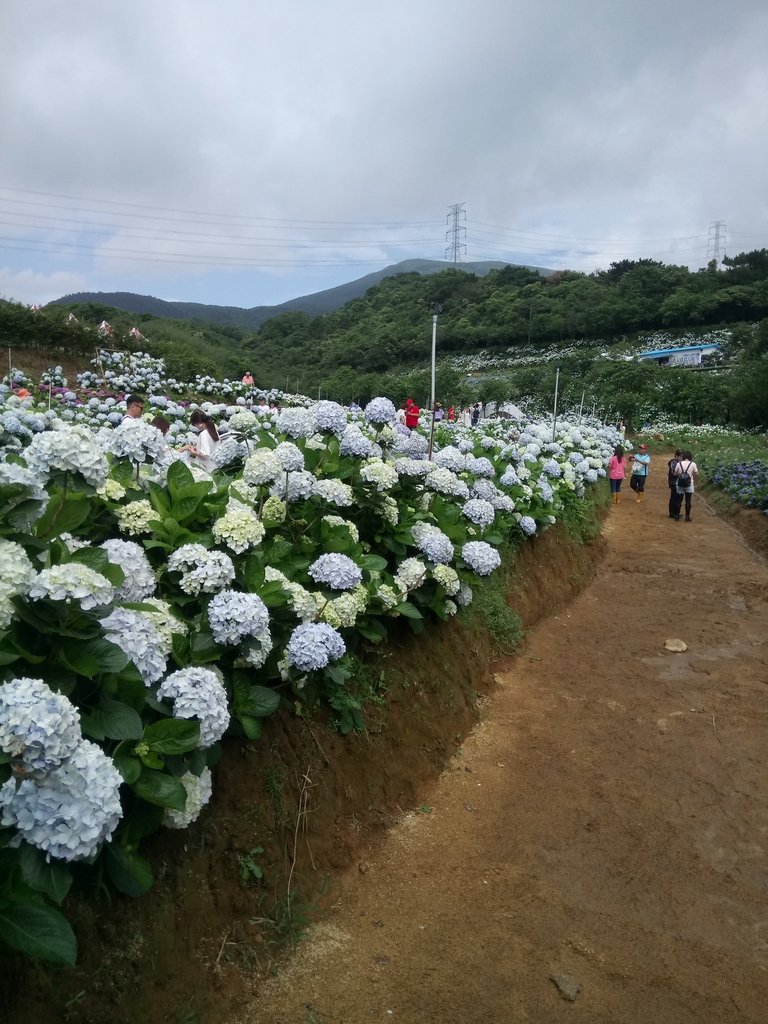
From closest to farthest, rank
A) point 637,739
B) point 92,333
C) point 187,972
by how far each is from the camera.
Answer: point 187,972, point 637,739, point 92,333

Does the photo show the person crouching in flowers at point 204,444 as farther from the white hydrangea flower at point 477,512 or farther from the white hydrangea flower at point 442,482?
the white hydrangea flower at point 477,512

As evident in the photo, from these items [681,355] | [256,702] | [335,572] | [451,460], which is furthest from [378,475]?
[681,355]

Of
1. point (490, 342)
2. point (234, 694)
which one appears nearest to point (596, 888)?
point (234, 694)

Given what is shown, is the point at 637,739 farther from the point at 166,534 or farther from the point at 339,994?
the point at 166,534

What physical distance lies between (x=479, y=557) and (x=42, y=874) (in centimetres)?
360

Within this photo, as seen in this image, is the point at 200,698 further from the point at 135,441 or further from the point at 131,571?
A: the point at 135,441

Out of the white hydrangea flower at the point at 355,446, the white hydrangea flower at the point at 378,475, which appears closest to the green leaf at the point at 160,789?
the white hydrangea flower at the point at 378,475

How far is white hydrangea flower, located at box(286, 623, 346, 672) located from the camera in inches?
112

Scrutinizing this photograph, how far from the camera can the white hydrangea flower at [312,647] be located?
2848 mm

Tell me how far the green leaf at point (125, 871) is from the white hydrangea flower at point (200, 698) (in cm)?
37

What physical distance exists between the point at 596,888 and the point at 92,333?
2610 centimetres

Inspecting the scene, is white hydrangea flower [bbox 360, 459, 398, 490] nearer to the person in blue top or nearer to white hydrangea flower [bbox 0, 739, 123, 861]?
white hydrangea flower [bbox 0, 739, 123, 861]

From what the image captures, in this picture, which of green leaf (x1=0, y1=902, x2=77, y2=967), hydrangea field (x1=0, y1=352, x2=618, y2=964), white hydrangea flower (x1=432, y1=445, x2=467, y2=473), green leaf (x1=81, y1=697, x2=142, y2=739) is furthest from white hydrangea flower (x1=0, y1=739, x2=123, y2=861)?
white hydrangea flower (x1=432, y1=445, x2=467, y2=473)

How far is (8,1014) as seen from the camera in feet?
6.18
